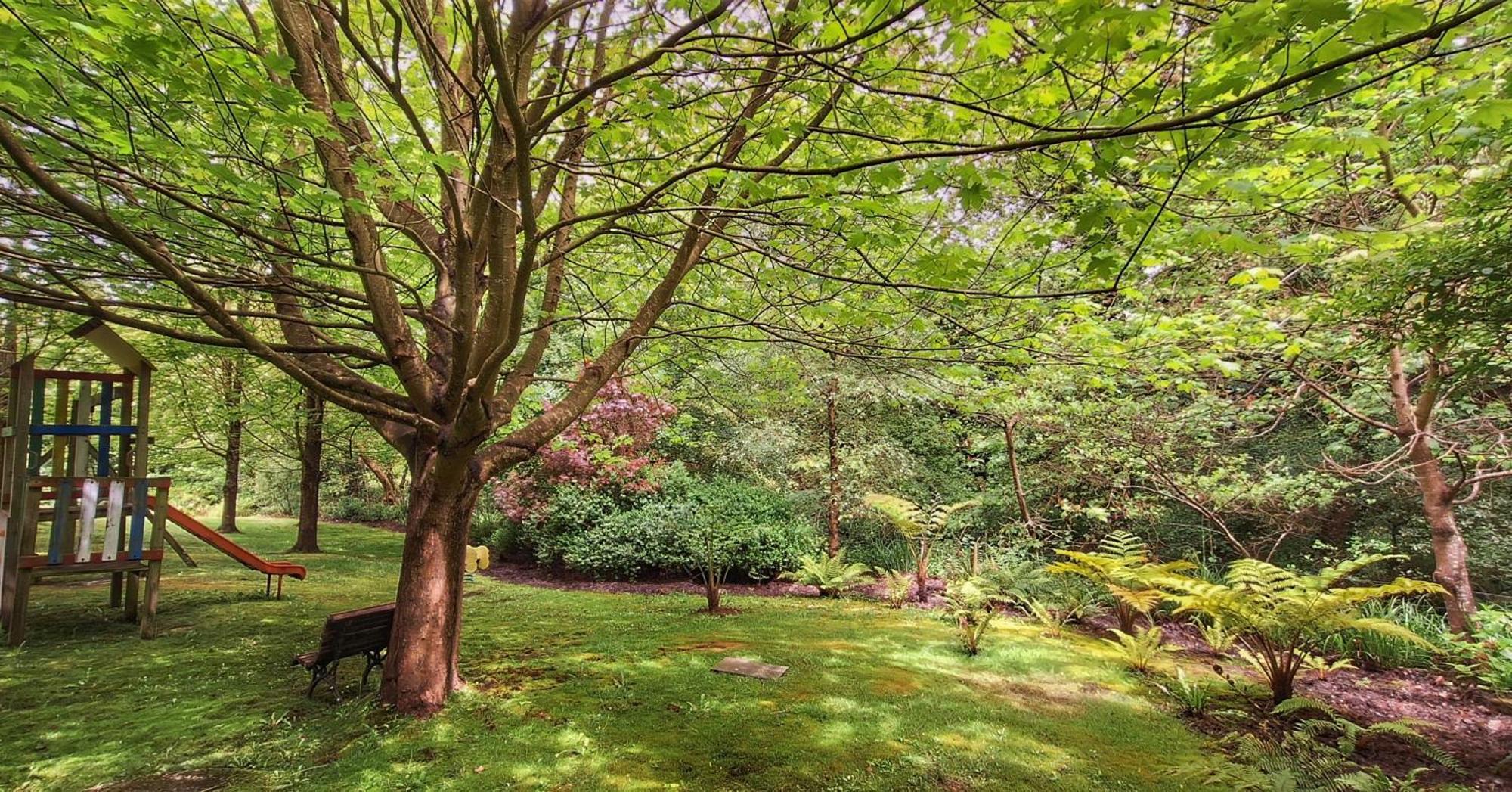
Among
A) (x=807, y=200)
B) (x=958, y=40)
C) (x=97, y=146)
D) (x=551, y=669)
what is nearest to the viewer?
(x=958, y=40)

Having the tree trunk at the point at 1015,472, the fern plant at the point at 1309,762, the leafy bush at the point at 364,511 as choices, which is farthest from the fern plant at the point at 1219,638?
the leafy bush at the point at 364,511

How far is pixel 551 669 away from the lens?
16.9 feet

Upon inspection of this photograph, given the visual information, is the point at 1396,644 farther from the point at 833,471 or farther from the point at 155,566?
the point at 155,566

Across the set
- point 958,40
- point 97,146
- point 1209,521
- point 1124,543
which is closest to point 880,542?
point 1124,543

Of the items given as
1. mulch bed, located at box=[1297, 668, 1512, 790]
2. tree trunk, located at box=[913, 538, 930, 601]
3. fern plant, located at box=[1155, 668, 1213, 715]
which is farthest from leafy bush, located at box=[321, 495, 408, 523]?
mulch bed, located at box=[1297, 668, 1512, 790]

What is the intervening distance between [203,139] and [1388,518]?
12589mm

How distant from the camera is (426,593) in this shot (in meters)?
4.18

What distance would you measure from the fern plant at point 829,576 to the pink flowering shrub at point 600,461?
11.0 ft

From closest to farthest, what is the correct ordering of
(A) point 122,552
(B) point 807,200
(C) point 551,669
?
(B) point 807,200
(C) point 551,669
(A) point 122,552

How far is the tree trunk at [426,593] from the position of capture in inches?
163

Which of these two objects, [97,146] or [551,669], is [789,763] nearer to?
[551,669]

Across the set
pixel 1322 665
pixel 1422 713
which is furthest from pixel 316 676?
pixel 1422 713

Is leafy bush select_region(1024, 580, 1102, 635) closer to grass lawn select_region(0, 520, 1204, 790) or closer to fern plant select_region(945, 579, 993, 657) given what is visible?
grass lawn select_region(0, 520, 1204, 790)

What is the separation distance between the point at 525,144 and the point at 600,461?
335 inches
